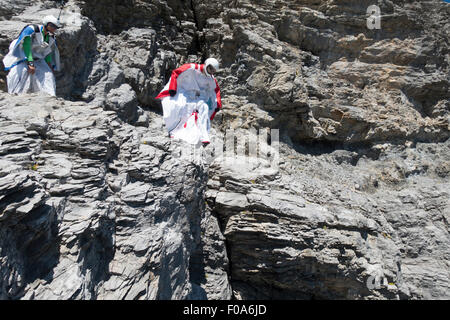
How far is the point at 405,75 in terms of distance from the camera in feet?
32.2

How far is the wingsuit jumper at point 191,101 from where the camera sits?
21.4ft

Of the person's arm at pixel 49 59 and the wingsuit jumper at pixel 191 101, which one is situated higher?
the person's arm at pixel 49 59

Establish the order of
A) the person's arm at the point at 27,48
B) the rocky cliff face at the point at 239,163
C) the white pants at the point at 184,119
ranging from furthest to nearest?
the white pants at the point at 184,119, the person's arm at the point at 27,48, the rocky cliff face at the point at 239,163

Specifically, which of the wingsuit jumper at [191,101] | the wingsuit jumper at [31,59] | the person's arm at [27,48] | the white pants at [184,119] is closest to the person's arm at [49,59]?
the wingsuit jumper at [31,59]

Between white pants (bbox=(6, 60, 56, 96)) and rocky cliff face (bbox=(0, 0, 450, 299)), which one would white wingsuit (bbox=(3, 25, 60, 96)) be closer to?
white pants (bbox=(6, 60, 56, 96))

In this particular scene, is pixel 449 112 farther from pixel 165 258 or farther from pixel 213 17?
pixel 165 258

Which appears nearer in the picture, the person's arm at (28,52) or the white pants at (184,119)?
the person's arm at (28,52)

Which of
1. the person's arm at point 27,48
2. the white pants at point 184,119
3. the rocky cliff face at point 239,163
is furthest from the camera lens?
the white pants at point 184,119

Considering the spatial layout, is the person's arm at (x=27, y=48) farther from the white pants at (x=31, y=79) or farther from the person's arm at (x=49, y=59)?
the person's arm at (x=49, y=59)

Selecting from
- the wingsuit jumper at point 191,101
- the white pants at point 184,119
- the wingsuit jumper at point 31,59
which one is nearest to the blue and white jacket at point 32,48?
the wingsuit jumper at point 31,59

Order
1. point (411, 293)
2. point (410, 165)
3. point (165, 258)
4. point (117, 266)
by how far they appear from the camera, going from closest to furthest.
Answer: point (117, 266), point (165, 258), point (411, 293), point (410, 165)

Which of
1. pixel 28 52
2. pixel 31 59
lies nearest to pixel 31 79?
pixel 31 59
